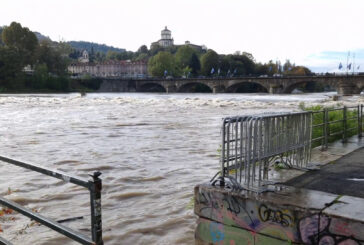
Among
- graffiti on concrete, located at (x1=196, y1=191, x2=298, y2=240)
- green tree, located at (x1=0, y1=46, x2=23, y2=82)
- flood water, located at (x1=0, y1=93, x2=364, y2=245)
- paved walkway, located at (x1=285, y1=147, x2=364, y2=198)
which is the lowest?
flood water, located at (x1=0, y1=93, x2=364, y2=245)

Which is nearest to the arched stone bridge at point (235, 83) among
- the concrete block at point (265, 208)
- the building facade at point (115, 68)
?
the building facade at point (115, 68)

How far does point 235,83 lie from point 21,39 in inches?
2331

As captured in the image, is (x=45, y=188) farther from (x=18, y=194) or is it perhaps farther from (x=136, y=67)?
(x=136, y=67)

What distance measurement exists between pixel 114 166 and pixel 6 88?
9149cm

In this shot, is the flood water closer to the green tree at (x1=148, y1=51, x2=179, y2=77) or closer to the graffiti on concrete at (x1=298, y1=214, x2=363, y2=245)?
the graffiti on concrete at (x1=298, y1=214, x2=363, y2=245)

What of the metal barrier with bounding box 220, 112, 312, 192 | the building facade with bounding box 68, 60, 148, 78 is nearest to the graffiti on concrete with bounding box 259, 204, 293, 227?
the metal barrier with bounding box 220, 112, 312, 192

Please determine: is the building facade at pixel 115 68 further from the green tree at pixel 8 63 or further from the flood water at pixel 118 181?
the flood water at pixel 118 181

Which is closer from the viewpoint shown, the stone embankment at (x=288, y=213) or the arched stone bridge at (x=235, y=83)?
the stone embankment at (x=288, y=213)

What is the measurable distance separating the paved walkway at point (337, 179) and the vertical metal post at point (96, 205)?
10.3 ft

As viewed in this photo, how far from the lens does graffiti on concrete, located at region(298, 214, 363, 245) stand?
3704 millimetres

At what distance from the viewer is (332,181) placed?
214 inches

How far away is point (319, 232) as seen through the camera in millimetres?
3846

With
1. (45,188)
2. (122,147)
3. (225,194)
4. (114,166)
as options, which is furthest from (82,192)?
(122,147)

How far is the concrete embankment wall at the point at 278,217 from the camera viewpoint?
3762 mm
